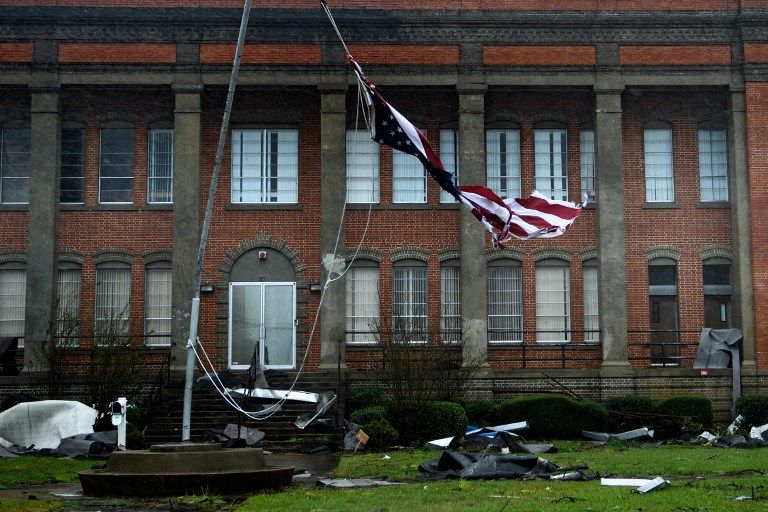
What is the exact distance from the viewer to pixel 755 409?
28.7m

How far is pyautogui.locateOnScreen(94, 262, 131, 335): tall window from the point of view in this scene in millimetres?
32125

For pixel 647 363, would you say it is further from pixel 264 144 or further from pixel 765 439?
pixel 264 144

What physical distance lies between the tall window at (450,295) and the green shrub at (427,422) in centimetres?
625

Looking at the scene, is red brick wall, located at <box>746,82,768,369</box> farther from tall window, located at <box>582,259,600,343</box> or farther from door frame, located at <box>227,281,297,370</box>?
door frame, located at <box>227,281,297,370</box>

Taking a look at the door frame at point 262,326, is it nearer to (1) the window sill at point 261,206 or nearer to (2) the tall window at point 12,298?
(1) the window sill at point 261,206

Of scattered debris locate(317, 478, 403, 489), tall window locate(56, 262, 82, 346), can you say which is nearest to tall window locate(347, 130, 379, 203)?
tall window locate(56, 262, 82, 346)

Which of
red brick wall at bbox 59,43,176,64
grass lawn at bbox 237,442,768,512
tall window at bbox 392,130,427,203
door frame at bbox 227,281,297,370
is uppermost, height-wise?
red brick wall at bbox 59,43,176,64

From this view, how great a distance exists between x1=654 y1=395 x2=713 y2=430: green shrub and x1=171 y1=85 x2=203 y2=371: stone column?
39.9 feet

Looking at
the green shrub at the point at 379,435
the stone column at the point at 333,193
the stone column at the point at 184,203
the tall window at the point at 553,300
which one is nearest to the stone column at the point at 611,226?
the tall window at the point at 553,300

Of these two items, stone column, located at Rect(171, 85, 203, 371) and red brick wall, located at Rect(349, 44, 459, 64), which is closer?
stone column, located at Rect(171, 85, 203, 371)

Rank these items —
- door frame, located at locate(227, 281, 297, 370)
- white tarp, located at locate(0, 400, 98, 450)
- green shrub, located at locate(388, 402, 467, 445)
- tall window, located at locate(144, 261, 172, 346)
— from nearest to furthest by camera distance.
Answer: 1. white tarp, located at locate(0, 400, 98, 450)
2. green shrub, located at locate(388, 402, 467, 445)
3. door frame, located at locate(227, 281, 297, 370)
4. tall window, located at locate(144, 261, 172, 346)

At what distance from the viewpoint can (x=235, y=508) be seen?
14781mm

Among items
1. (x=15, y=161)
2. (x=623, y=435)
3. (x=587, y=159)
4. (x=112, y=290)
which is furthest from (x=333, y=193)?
(x=623, y=435)

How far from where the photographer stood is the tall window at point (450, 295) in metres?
32.4
